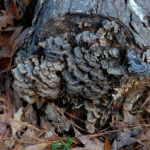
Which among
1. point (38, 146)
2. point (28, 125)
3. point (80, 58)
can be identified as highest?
point (80, 58)

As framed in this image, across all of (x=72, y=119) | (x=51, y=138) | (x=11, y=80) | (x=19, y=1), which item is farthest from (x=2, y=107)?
(x=19, y=1)

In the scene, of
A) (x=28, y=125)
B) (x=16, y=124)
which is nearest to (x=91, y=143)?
(x=28, y=125)

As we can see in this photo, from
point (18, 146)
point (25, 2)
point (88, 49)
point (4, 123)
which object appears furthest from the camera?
point (25, 2)

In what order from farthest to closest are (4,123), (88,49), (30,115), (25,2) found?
1. (25,2)
2. (30,115)
3. (4,123)
4. (88,49)

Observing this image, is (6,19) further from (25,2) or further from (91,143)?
(91,143)

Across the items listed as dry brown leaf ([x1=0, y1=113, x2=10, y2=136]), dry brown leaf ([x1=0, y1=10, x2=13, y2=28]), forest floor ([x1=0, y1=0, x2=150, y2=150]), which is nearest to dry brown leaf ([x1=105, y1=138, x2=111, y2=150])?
forest floor ([x1=0, y1=0, x2=150, y2=150])

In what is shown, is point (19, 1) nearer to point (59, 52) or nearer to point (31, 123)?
point (59, 52)
